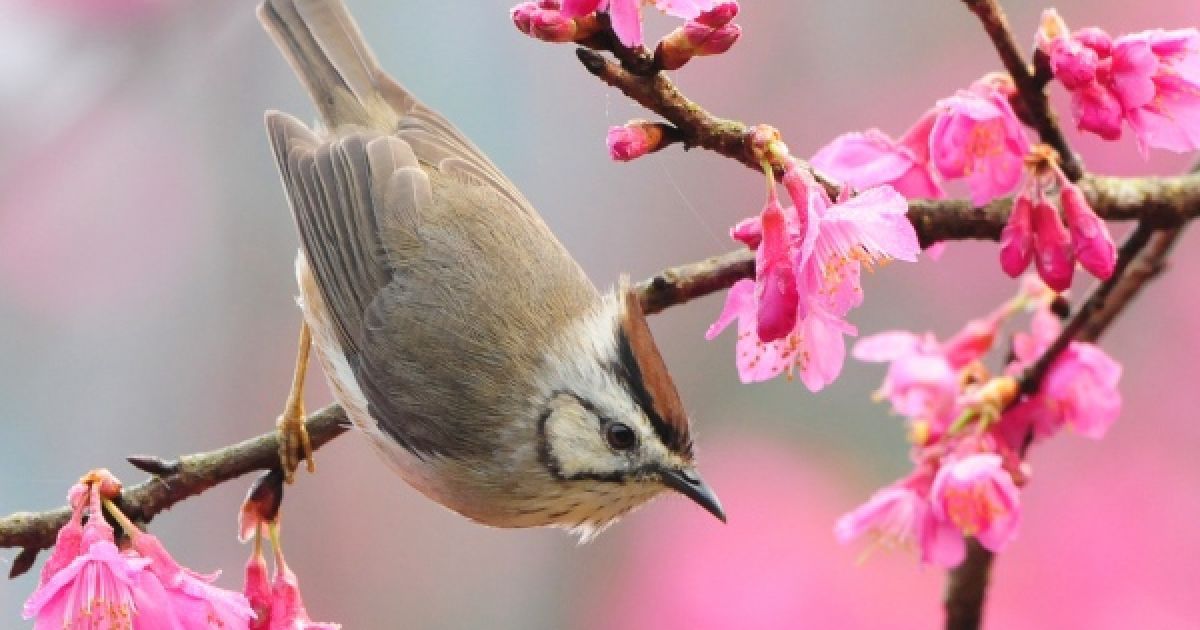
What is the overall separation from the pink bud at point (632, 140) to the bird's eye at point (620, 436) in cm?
48

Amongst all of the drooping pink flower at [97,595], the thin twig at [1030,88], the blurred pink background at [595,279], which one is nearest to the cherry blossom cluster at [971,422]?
the thin twig at [1030,88]

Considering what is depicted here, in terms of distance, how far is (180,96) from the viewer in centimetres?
348

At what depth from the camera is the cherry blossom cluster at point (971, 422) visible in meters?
1.42

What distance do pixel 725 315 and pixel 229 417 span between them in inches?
87.9

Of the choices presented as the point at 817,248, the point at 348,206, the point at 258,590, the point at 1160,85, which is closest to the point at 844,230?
the point at 817,248

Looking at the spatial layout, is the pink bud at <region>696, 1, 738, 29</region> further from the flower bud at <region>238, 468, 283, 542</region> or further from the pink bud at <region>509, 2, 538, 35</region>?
the flower bud at <region>238, 468, 283, 542</region>

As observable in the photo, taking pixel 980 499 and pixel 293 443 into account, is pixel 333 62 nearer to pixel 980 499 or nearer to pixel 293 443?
pixel 293 443

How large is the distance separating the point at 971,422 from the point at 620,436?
371 millimetres

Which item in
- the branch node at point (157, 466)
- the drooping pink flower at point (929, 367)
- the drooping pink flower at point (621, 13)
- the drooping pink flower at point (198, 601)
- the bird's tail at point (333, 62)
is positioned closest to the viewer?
the drooping pink flower at point (621, 13)

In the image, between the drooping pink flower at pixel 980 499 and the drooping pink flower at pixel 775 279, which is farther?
the drooping pink flower at pixel 980 499

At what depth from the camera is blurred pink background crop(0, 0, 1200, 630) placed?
296cm

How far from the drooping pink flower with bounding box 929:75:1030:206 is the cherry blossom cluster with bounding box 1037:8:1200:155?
6 cm

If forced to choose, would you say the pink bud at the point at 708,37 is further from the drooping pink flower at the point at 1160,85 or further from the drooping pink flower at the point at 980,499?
the drooping pink flower at the point at 980,499

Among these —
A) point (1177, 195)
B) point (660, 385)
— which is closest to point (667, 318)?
point (660, 385)
